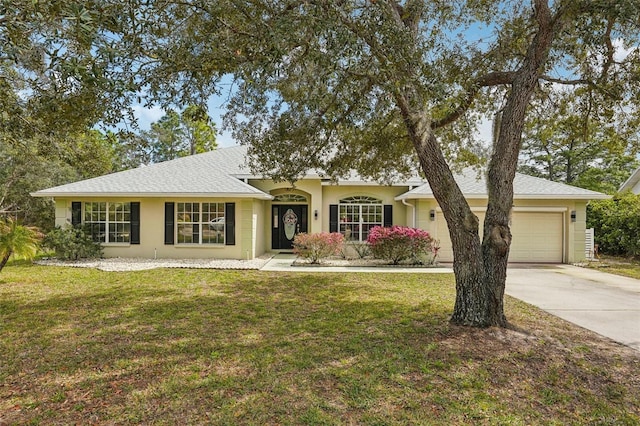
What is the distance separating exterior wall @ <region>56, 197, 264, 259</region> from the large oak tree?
6.30 metres

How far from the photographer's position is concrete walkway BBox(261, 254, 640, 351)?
6.37 metres

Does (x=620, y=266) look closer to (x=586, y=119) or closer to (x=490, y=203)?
(x=586, y=119)

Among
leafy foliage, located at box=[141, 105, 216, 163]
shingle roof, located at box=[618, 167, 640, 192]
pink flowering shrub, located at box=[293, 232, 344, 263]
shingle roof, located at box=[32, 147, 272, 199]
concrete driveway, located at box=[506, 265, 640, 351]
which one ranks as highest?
leafy foliage, located at box=[141, 105, 216, 163]

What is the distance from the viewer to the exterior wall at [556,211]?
14.1 metres

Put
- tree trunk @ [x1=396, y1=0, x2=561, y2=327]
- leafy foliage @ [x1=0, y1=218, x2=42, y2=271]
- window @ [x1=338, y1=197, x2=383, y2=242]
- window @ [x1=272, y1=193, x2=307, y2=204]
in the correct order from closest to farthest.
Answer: tree trunk @ [x1=396, y1=0, x2=561, y2=327] → leafy foliage @ [x1=0, y1=218, x2=42, y2=271] → window @ [x1=338, y1=197, x2=383, y2=242] → window @ [x1=272, y1=193, x2=307, y2=204]

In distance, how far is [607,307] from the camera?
751 centimetres

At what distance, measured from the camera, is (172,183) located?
14.5m

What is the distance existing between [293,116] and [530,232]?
37.2 feet

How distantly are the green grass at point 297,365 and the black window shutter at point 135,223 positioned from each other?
6.32m

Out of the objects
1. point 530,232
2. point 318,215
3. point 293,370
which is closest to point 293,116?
point 293,370

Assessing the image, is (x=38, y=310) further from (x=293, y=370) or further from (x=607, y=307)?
(x=607, y=307)

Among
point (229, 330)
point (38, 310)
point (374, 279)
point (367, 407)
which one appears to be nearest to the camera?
point (367, 407)

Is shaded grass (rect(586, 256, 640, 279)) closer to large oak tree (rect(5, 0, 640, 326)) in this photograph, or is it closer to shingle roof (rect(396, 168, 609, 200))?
shingle roof (rect(396, 168, 609, 200))

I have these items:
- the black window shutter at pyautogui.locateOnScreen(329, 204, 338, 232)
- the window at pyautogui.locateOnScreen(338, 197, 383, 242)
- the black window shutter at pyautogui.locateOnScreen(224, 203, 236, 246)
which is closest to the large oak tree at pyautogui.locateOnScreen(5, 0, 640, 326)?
the black window shutter at pyautogui.locateOnScreen(224, 203, 236, 246)
